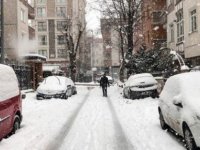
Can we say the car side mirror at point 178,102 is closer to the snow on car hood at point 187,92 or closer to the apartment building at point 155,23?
the snow on car hood at point 187,92

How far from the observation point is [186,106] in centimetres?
905

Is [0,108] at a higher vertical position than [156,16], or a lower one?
lower

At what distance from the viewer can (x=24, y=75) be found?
1304 inches

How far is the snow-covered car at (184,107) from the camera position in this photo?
840 centimetres

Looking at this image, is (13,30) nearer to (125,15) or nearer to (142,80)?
(125,15)

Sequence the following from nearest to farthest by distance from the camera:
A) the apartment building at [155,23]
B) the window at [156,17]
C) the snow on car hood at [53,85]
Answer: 1. the snow on car hood at [53,85]
2. the apartment building at [155,23]
3. the window at [156,17]

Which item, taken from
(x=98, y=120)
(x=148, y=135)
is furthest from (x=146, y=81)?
(x=148, y=135)

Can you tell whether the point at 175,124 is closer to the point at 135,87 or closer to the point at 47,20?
the point at 135,87

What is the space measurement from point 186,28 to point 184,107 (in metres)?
21.8

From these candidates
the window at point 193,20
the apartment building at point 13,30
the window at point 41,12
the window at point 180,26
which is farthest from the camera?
the window at point 41,12

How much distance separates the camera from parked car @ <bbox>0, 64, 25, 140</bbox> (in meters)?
10.6

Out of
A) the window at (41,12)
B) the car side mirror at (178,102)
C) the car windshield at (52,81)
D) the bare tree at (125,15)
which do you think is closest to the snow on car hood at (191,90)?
the car side mirror at (178,102)

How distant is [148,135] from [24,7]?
39.8 meters

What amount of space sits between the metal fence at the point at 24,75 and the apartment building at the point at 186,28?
1159 centimetres
